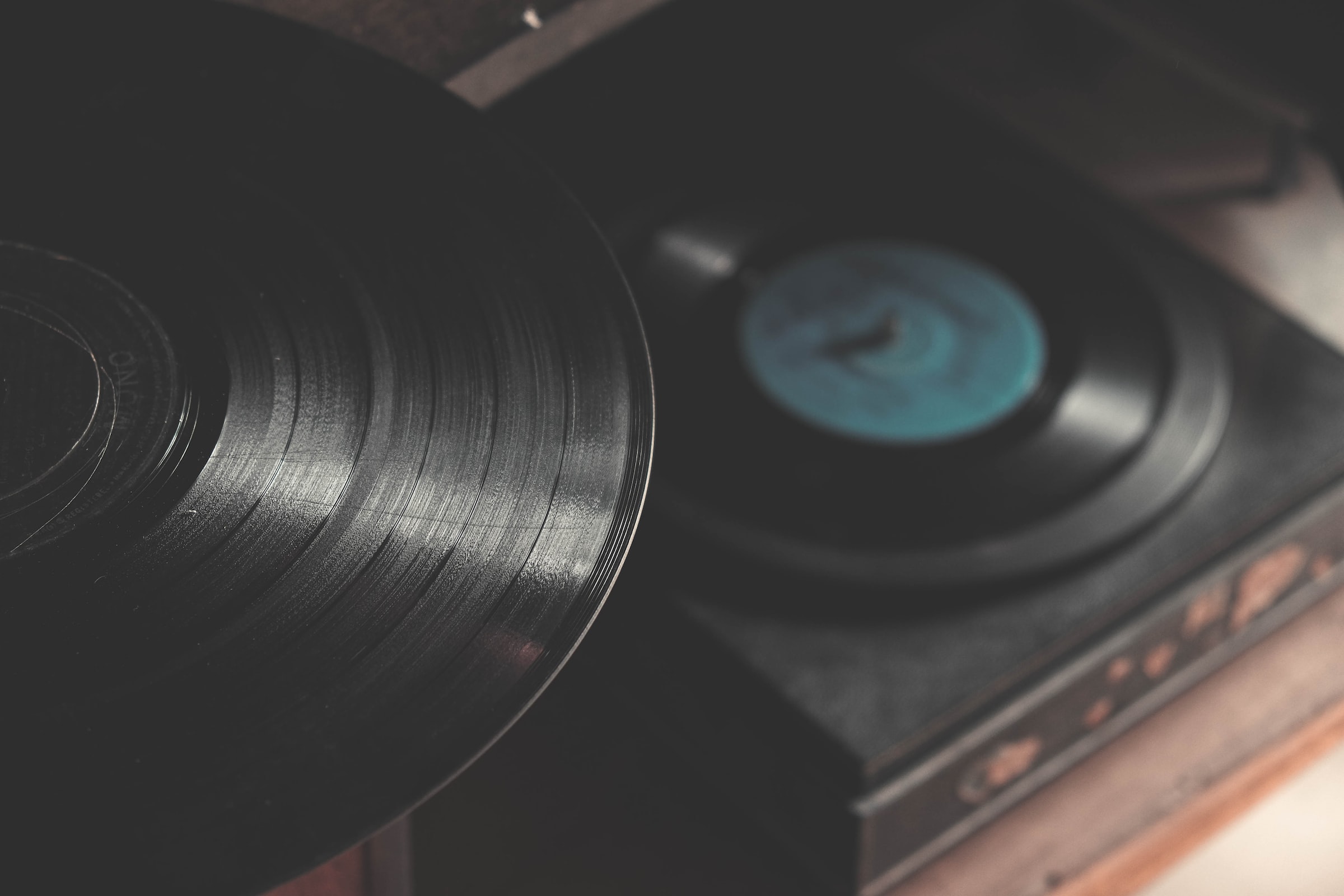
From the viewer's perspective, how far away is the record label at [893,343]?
986mm

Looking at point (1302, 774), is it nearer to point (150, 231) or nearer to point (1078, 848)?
point (1078, 848)

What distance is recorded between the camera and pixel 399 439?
55cm

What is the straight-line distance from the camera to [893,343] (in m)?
1.02

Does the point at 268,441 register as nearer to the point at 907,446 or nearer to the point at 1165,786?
the point at 907,446

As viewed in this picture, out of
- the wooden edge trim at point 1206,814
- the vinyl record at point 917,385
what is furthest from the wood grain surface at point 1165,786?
the vinyl record at point 917,385

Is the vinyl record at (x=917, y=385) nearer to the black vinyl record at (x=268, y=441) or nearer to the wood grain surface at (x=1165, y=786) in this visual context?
the wood grain surface at (x=1165, y=786)

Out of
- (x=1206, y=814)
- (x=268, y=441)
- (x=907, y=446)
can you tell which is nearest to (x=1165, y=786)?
(x=1206, y=814)

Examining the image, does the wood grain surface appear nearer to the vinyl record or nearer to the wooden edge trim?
the wooden edge trim

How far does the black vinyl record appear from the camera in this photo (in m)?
0.47

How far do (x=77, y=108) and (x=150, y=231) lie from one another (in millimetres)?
64

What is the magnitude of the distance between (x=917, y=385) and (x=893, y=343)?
0.03 metres

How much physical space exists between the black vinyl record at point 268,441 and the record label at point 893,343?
0.43 metres

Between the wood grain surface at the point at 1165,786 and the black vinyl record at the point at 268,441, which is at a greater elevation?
the black vinyl record at the point at 268,441

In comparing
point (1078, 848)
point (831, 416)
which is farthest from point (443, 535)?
point (1078, 848)
